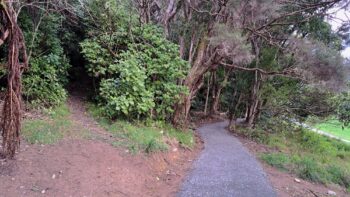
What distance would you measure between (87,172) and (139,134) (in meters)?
2.41

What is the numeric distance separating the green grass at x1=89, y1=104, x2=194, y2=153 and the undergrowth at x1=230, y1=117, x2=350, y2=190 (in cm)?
286

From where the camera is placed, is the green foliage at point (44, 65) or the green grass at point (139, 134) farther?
the green foliage at point (44, 65)

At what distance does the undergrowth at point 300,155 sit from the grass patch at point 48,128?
5.43 metres

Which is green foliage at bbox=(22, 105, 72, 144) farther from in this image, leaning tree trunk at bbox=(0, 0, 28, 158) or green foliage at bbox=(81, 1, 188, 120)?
green foliage at bbox=(81, 1, 188, 120)

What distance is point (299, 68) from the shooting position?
9.98m

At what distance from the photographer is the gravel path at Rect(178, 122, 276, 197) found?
220 inches

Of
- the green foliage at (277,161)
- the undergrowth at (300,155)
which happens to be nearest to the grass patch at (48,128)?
the green foliage at (277,161)

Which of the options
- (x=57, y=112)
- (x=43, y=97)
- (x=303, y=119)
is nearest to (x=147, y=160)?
(x=57, y=112)

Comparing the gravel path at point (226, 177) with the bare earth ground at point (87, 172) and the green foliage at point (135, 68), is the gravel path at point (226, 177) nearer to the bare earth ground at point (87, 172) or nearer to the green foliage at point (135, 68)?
the bare earth ground at point (87, 172)

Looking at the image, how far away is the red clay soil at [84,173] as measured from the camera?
4.44 meters

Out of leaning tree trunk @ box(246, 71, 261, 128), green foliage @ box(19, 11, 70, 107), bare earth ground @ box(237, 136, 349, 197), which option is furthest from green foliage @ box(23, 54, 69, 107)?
leaning tree trunk @ box(246, 71, 261, 128)

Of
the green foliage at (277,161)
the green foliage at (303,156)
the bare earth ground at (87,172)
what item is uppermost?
the bare earth ground at (87,172)

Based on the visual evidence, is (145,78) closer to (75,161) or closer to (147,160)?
(147,160)

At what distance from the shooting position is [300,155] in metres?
10.9
